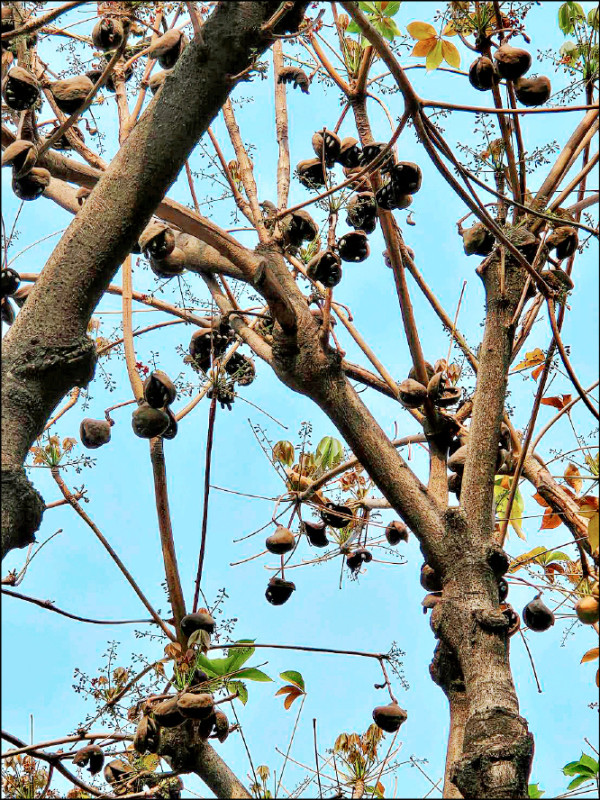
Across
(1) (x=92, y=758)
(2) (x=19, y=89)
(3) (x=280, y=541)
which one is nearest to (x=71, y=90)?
(2) (x=19, y=89)

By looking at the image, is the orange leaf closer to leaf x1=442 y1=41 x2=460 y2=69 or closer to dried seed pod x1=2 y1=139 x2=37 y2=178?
leaf x1=442 y1=41 x2=460 y2=69

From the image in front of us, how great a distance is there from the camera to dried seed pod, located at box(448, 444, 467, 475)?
237 cm

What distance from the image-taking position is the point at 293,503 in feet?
7.87

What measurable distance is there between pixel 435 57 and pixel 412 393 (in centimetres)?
85

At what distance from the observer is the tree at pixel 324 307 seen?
1.63 metres

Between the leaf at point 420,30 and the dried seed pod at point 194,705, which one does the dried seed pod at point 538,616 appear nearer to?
the dried seed pod at point 194,705

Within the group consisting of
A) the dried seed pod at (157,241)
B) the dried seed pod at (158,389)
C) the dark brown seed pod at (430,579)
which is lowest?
the dark brown seed pod at (430,579)

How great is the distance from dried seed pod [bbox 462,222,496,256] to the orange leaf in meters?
0.75

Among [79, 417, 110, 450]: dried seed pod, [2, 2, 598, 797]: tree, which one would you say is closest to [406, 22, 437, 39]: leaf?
[2, 2, 598, 797]: tree

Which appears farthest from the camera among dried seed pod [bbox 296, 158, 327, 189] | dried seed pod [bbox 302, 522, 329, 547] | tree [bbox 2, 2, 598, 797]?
dried seed pod [bbox 302, 522, 329, 547]

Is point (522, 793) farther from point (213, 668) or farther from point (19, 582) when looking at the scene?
point (19, 582)

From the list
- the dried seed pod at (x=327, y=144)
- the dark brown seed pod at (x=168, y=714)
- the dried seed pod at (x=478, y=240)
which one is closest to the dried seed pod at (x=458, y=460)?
the dried seed pod at (x=478, y=240)

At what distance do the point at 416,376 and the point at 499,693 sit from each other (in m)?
0.91

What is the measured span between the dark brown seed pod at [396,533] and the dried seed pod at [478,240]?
2.67ft
